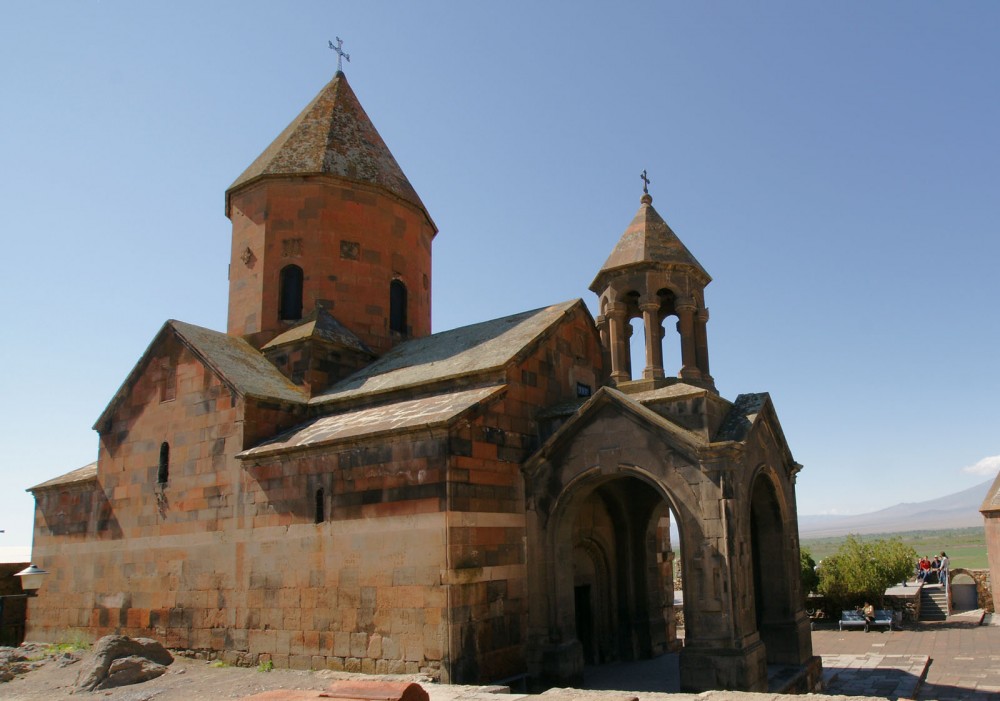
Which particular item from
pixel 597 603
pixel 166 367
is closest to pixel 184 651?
pixel 166 367

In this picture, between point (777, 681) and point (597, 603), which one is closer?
point (777, 681)

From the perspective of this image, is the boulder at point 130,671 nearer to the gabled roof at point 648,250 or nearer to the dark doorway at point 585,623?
the dark doorway at point 585,623

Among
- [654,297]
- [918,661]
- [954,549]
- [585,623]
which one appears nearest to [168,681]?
[585,623]

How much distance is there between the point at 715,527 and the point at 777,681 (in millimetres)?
2489

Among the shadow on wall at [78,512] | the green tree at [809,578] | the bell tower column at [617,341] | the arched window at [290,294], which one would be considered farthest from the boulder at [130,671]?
the green tree at [809,578]

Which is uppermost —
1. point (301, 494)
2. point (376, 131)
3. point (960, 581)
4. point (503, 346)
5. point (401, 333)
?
point (376, 131)

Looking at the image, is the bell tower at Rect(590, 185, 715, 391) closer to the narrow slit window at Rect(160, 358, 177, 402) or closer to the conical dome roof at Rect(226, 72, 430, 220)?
the conical dome roof at Rect(226, 72, 430, 220)

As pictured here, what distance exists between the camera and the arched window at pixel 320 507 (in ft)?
33.9

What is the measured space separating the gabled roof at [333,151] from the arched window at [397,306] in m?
1.74

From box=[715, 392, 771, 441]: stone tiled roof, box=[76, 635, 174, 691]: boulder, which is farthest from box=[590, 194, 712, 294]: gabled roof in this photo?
box=[76, 635, 174, 691]: boulder

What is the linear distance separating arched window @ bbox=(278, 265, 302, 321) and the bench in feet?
47.3

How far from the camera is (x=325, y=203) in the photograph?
14.5 m

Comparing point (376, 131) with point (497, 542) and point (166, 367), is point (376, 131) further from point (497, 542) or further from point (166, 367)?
point (497, 542)

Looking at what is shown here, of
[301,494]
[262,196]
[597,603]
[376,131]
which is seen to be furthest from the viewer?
[376,131]
